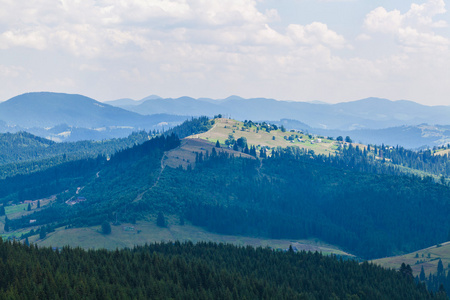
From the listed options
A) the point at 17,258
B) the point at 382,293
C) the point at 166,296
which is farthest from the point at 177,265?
the point at 382,293

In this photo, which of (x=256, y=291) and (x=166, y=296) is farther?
(x=256, y=291)

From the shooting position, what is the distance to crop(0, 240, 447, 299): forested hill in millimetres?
138000

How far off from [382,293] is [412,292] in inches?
535

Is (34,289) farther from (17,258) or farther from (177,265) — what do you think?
(177,265)

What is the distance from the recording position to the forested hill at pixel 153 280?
13800 cm

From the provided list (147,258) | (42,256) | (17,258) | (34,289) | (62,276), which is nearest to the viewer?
(34,289)

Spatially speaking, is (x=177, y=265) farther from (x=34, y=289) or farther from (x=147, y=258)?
(x=34, y=289)

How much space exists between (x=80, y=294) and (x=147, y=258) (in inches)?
2038

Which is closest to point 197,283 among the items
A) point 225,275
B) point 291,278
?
point 225,275

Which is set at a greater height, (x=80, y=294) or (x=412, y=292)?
(x=80, y=294)

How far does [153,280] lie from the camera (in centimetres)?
15538

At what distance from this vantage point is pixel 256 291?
161750mm

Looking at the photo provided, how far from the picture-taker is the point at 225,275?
170625 millimetres

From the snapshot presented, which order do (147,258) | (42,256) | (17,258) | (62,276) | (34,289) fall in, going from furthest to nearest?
1. (147,258)
2. (42,256)
3. (17,258)
4. (62,276)
5. (34,289)
